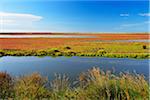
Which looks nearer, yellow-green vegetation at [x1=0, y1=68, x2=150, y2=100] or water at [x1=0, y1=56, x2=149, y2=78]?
yellow-green vegetation at [x1=0, y1=68, x2=150, y2=100]

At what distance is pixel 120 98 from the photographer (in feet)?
15.4

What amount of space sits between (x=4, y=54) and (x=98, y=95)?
2289cm

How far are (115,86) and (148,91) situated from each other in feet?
1.92

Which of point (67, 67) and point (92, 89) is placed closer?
point (92, 89)

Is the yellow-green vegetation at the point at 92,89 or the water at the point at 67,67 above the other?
the yellow-green vegetation at the point at 92,89

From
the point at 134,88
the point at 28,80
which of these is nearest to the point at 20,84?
the point at 28,80

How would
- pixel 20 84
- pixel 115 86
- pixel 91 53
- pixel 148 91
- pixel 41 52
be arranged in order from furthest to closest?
1. pixel 41 52
2. pixel 91 53
3. pixel 20 84
4. pixel 115 86
5. pixel 148 91

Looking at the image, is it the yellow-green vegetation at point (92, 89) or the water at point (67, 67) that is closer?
the yellow-green vegetation at point (92, 89)

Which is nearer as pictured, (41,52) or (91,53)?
(91,53)

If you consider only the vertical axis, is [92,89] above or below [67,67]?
above

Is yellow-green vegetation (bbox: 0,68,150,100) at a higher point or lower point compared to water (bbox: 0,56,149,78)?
higher

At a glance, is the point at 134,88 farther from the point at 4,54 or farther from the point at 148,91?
the point at 4,54

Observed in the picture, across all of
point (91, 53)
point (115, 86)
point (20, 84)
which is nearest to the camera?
point (115, 86)

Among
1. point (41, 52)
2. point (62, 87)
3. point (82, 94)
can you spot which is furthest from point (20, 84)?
point (41, 52)
